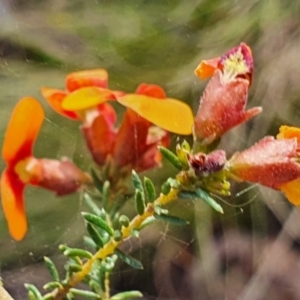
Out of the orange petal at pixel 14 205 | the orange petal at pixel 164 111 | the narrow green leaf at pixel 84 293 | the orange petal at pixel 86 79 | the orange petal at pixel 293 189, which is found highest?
the orange petal at pixel 293 189

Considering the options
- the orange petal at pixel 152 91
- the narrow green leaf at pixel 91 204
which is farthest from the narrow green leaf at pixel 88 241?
the orange petal at pixel 152 91

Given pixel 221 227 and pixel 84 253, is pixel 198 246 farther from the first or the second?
pixel 84 253

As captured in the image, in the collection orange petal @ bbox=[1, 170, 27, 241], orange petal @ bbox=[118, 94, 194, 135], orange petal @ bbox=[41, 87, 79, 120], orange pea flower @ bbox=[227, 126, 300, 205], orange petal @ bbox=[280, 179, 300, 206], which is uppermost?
orange pea flower @ bbox=[227, 126, 300, 205]

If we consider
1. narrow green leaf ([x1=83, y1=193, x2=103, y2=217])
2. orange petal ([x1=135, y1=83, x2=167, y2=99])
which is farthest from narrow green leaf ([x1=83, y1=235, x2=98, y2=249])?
orange petal ([x1=135, y1=83, x2=167, y2=99])

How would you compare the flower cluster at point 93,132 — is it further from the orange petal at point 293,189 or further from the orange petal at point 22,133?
the orange petal at point 293,189

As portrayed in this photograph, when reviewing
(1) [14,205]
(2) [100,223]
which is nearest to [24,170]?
(1) [14,205]

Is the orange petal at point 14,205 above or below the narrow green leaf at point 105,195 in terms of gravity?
below

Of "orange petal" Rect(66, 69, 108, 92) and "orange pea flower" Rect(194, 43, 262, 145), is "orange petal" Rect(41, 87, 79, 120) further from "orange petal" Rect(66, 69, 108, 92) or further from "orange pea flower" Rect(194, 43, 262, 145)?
"orange pea flower" Rect(194, 43, 262, 145)
